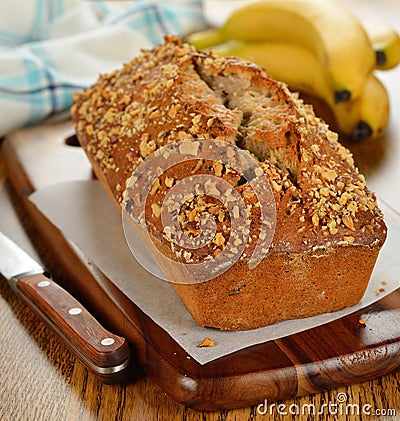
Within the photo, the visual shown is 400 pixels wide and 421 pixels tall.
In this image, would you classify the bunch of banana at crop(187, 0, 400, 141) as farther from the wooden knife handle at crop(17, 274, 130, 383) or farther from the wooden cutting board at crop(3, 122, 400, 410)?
the wooden knife handle at crop(17, 274, 130, 383)

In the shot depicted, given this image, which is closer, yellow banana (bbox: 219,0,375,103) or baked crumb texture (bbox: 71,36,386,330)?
baked crumb texture (bbox: 71,36,386,330)

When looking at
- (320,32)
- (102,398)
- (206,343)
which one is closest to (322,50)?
(320,32)

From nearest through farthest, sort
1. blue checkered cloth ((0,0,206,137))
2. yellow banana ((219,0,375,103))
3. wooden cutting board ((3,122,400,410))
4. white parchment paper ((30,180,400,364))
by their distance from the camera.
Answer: wooden cutting board ((3,122,400,410)) < white parchment paper ((30,180,400,364)) < yellow banana ((219,0,375,103)) < blue checkered cloth ((0,0,206,137))

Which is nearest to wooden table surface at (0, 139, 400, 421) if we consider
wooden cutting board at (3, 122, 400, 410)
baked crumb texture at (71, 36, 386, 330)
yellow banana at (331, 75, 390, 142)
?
wooden cutting board at (3, 122, 400, 410)

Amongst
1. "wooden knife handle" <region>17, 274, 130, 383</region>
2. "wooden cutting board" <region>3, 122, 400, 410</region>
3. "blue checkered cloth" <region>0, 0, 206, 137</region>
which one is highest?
"blue checkered cloth" <region>0, 0, 206, 137</region>

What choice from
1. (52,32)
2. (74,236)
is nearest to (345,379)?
(74,236)

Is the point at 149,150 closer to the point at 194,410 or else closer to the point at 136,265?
the point at 136,265
